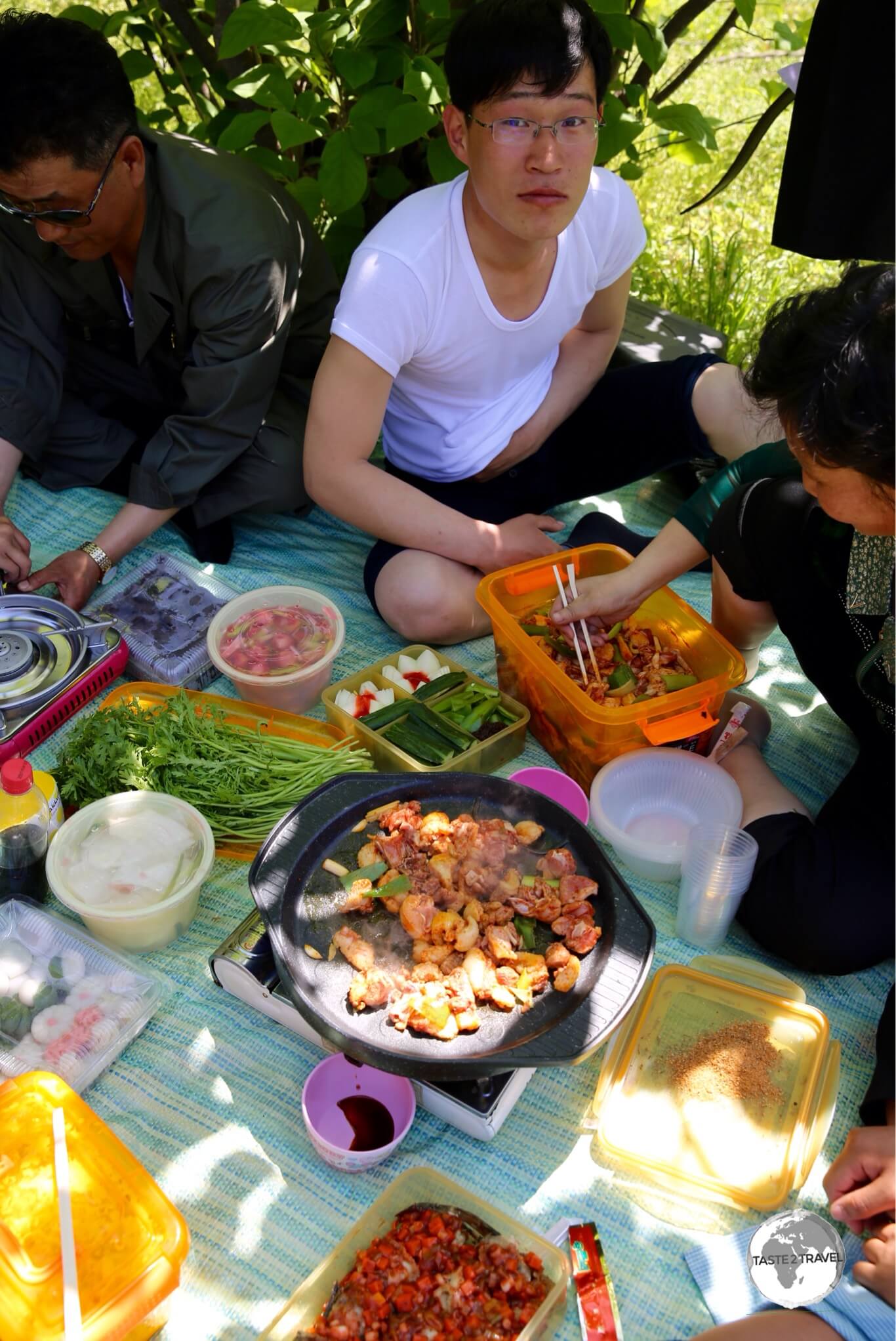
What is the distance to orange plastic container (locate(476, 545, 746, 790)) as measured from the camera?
97.2 inches

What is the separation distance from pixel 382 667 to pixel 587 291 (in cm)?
121

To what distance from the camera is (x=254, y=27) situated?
9.59 feet

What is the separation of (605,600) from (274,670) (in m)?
0.87

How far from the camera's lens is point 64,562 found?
3021 mm

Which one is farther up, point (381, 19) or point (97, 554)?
point (381, 19)

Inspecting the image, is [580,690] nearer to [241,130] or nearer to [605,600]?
[605,600]

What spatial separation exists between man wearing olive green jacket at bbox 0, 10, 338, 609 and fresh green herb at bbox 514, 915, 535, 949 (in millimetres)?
1713

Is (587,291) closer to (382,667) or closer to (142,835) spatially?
(382,667)

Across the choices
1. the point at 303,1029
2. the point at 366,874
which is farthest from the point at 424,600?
the point at 303,1029

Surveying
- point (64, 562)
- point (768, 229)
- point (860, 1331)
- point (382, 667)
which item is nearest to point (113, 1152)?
point (860, 1331)

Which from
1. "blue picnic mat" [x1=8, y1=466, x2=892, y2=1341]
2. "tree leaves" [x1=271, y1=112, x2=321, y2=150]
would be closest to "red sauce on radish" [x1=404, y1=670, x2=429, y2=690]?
"blue picnic mat" [x1=8, y1=466, x2=892, y2=1341]

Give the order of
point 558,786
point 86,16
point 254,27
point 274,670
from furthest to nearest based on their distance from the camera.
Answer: point 86,16, point 254,27, point 274,670, point 558,786

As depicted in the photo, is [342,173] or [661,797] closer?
[661,797]

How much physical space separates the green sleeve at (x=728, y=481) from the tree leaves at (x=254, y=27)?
1721mm
